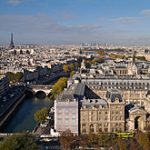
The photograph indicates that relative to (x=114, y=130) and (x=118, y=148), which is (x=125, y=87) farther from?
(x=118, y=148)

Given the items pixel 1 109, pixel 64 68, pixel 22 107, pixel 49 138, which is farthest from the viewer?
pixel 64 68

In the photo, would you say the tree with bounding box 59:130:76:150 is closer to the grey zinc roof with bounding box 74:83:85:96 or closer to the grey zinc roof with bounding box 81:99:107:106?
the grey zinc roof with bounding box 81:99:107:106

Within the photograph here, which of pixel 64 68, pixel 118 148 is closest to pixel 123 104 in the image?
pixel 118 148

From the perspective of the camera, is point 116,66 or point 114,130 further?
point 116,66

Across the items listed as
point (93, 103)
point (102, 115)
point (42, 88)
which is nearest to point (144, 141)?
point (102, 115)

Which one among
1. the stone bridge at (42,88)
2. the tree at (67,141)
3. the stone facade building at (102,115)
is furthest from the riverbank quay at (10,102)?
the tree at (67,141)

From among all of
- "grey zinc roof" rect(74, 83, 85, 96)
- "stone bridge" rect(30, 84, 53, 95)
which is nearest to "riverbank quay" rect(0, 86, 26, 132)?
"stone bridge" rect(30, 84, 53, 95)

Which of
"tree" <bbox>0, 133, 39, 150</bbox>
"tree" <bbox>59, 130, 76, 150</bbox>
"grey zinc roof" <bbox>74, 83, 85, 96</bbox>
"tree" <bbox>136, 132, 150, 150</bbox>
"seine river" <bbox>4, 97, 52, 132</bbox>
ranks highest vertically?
"grey zinc roof" <bbox>74, 83, 85, 96</bbox>
